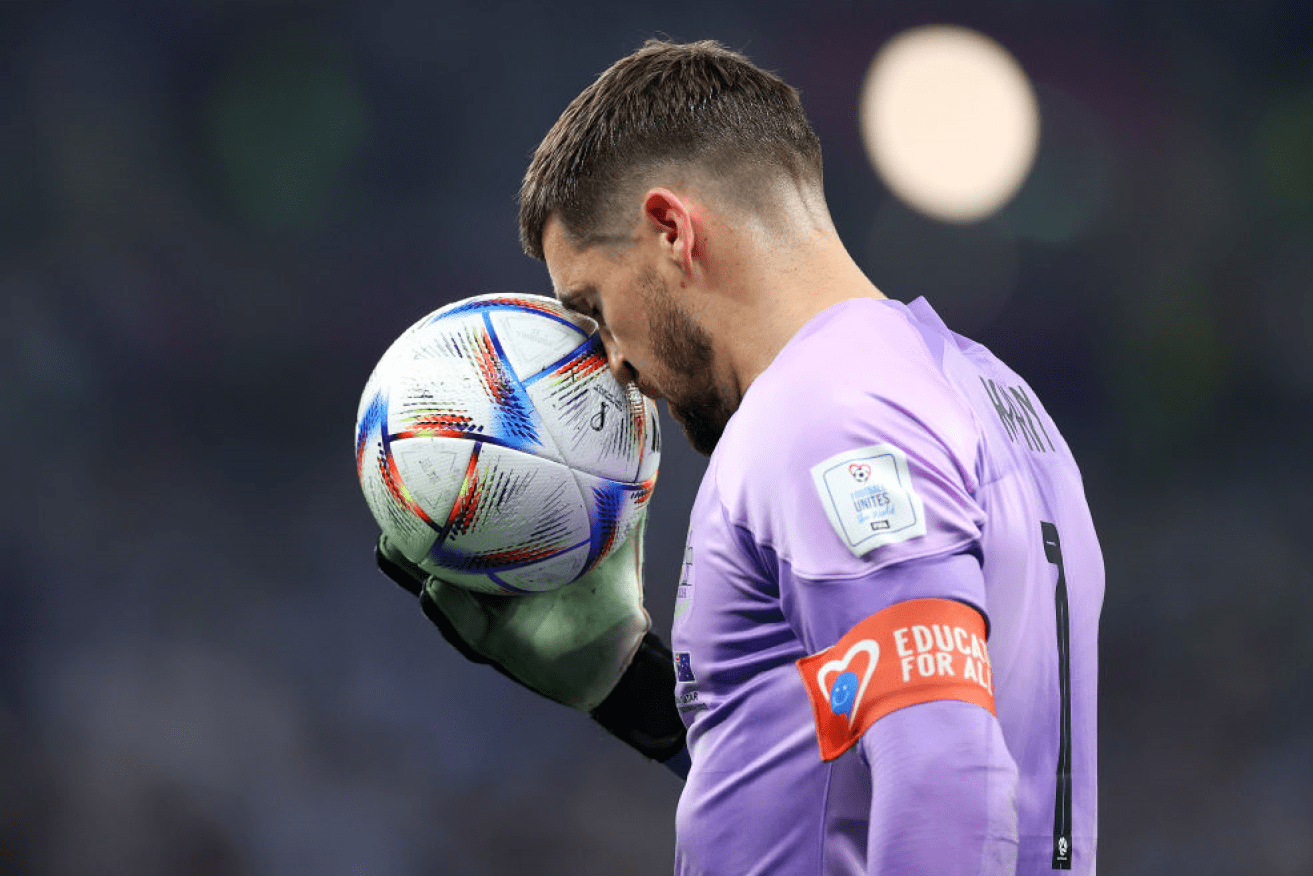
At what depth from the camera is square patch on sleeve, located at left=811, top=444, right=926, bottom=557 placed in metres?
1.14

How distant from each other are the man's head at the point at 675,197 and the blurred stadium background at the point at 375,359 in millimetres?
3869

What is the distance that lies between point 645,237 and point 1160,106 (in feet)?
16.3

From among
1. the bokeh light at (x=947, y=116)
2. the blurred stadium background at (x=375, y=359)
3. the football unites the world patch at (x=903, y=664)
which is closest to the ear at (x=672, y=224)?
the football unites the world patch at (x=903, y=664)

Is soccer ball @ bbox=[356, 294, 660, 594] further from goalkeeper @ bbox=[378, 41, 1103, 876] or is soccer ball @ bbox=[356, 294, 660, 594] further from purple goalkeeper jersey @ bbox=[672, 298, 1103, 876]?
purple goalkeeper jersey @ bbox=[672, 298, 1103, 876]

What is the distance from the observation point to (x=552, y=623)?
2.29 m

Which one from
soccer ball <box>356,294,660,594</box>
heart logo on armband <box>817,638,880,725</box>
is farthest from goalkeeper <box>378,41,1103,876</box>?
soccer ball <box>356,294,660,594</box>

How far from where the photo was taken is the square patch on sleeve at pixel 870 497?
1137mm

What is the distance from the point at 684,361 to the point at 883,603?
67cm

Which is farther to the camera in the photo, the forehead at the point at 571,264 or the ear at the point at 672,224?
the forehead at the point at 571,264

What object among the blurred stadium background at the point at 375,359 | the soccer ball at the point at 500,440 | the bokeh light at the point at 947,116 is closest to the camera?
the soccer ball at the point at 500,440

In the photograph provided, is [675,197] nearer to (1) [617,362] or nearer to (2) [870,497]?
(1) [617,362]

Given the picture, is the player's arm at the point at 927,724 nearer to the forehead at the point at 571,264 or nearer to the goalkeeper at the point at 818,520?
the goalkeeper at the point at 818,520

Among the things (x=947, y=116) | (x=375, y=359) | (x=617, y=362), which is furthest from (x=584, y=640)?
(x=947, y=116)

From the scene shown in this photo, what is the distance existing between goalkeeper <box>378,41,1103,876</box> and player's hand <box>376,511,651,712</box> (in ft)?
1.90
